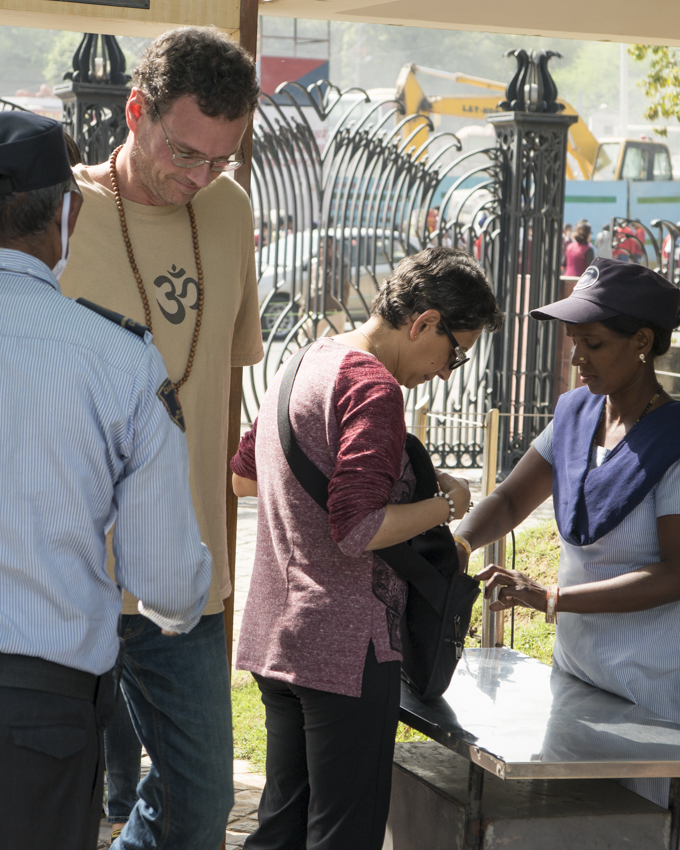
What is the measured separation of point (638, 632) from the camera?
2.60m

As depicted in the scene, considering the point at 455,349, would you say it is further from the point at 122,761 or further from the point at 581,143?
the point at 581,143

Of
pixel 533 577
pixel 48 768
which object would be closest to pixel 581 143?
pixel 533 577

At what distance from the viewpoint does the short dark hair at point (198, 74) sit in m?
2.21

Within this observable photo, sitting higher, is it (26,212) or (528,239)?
(528,239)

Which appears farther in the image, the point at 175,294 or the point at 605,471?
the point at 605,471

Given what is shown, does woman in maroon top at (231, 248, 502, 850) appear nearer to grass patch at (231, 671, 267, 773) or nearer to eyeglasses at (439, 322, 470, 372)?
eyeglasses at (439, 322, 470, 372)

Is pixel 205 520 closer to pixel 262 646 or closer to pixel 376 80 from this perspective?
pixel 262 646

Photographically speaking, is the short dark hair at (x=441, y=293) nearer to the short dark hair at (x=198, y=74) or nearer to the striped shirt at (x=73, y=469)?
the short dark hair at (x=198, y=74)

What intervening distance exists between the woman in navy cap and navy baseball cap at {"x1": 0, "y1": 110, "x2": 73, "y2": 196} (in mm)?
1423

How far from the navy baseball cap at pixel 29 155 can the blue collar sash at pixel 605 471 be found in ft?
5.12

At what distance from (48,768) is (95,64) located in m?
7.77

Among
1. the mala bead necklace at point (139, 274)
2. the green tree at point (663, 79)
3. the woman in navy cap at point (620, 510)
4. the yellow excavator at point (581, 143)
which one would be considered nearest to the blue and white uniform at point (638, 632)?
the woman in navy cap at point (620, 510)

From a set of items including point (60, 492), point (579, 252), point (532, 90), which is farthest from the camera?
point (579, 252)

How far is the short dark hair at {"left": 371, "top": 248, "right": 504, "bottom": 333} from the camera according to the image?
8.12ft
